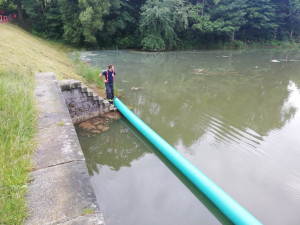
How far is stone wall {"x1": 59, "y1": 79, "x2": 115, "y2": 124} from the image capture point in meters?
5.57

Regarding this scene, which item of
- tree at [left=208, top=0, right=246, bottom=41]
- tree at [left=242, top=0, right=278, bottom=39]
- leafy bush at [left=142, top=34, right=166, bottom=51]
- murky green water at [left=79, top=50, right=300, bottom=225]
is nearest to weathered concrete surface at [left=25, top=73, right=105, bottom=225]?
murky green water at [left=79, top=50, right=300, bottom=225]

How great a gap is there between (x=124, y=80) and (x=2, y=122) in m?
8.69

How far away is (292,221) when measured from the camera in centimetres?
317

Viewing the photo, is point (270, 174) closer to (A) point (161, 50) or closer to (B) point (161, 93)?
(B) point (161, 93)

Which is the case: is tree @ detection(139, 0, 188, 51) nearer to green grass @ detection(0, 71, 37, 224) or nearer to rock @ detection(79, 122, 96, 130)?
rock @ detection(79, 122, 96, 130)

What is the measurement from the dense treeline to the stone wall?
1575 cm

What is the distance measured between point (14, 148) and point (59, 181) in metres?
0.70

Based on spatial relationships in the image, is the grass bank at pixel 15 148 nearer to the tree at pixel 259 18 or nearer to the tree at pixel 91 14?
the tree at pixel 91 14

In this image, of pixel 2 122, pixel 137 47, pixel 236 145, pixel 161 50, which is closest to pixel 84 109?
pixel 2 122

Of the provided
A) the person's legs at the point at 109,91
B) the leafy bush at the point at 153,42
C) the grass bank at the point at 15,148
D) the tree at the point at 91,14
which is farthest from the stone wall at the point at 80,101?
the leafy bush at the point at 153,42

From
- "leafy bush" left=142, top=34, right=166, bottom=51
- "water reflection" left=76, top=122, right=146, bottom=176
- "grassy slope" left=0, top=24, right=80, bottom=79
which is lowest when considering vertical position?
"water reflection" left=76, top=122, right=146, bottom=176

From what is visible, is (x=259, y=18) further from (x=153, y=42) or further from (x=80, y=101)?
(x=80, y=101)

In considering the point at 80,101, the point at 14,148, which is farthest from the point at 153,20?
the point at 14,148

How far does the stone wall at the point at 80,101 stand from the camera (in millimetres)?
5570
